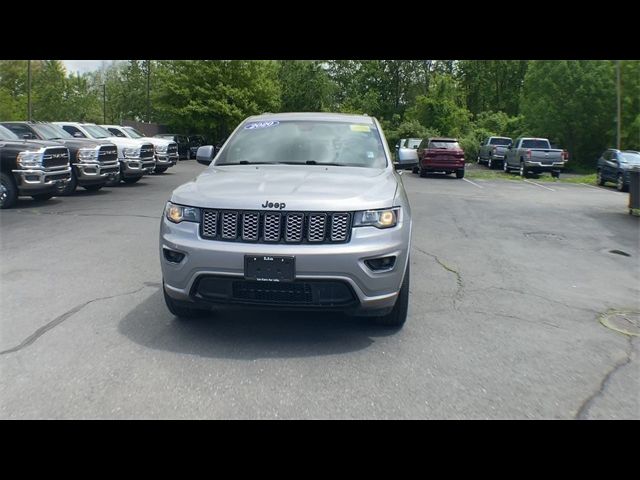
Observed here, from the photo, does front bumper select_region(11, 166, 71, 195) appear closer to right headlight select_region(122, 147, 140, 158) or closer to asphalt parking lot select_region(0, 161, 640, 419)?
asphalt parking lot select_region(0, 161, 640, 419)

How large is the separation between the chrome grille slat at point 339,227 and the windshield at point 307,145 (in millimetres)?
1460

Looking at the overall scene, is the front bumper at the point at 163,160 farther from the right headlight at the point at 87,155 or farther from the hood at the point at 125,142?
the right headlight at the point at 87,155

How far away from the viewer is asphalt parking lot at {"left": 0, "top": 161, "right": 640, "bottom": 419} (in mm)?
3691

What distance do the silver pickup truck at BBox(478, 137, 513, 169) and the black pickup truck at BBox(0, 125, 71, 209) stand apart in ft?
89.5

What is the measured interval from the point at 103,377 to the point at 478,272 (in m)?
4.88

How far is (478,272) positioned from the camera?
24.7 feet

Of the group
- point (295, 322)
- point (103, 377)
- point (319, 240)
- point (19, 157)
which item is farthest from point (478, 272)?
point (19, 157)

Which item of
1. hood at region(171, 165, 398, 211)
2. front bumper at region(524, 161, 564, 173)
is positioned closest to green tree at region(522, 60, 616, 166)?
front bumper at region(524, 161, 564, 173)

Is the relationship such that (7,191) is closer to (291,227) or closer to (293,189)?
(293,189)

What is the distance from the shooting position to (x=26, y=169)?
12.9 meters

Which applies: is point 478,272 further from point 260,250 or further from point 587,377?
point 260,250

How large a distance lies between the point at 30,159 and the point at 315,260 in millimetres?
10717

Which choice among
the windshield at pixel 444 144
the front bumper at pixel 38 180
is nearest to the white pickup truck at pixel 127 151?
the front bumper at pixel 38 180

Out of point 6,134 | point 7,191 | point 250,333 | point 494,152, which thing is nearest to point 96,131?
point 6,134
